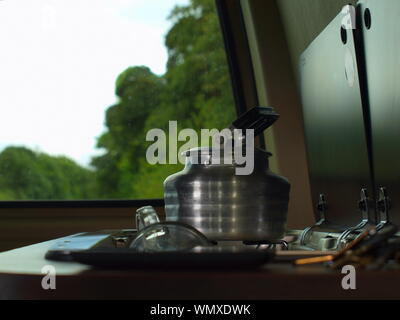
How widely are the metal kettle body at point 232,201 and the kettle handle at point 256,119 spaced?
0.07m

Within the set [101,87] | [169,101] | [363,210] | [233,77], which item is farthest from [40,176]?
[363,210]

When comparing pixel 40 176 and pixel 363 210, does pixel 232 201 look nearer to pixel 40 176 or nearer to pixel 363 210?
pixel 363 210

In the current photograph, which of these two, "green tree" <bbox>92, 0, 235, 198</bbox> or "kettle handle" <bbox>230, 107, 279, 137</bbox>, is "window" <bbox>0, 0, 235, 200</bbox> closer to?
"green tree" <bbox>92, 0, 235, 198</bbox>

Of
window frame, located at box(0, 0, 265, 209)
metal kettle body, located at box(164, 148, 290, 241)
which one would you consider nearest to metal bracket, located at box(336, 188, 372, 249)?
metal kettle body, located at box(164, 148, 290, 241)

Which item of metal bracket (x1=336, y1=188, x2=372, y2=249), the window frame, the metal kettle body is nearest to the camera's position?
the metal kettle body

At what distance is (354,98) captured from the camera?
108 centimetres

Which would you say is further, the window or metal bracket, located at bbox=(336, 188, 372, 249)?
the window

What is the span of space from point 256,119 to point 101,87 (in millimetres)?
1812

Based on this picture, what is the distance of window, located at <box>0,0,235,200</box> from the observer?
8.56 feet

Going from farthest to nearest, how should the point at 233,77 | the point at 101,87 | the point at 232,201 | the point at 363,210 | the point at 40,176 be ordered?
the point at 40,176
the point at 101,87
the point at 233,77
the point at 363,210
the point at 232,201

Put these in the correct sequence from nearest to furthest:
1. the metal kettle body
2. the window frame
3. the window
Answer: the metal kettle body
the window frame
the window

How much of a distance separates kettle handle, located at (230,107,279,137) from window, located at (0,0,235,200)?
5.41 feet

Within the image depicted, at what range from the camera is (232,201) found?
824 mm
